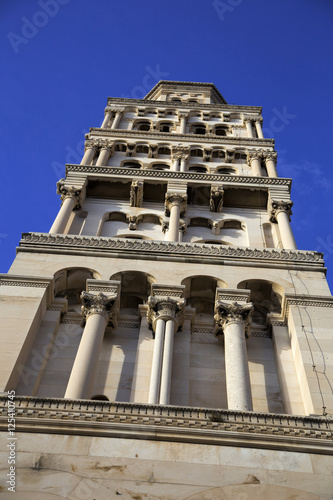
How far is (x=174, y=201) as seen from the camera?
26.8 meters

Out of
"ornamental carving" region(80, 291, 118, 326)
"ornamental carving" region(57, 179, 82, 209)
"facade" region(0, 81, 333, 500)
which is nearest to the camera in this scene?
"facade" region(0, 81, 333, 500)

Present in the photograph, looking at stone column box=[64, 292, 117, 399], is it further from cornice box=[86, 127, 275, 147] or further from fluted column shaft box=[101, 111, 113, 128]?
fluted column shaft box=[101, 111, 113, 128]

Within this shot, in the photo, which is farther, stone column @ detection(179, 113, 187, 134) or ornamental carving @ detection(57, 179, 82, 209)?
stone column @ detection(179, 113, 187, 134)

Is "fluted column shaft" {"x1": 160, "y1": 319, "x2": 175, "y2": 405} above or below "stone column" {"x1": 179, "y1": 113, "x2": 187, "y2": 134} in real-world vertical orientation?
below

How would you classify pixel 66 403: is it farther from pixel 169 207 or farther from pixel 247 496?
pixel 169 207

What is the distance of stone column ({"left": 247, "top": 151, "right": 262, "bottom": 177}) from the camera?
31450mm

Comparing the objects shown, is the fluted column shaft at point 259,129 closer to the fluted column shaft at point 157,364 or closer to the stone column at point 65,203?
→ the stone column at point 65,203

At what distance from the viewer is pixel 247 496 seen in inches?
478

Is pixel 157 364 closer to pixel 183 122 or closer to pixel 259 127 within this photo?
pixel 183 122

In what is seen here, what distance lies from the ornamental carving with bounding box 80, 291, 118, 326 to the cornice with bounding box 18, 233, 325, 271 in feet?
8.33

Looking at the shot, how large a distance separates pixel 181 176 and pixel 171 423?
16804 millimetres

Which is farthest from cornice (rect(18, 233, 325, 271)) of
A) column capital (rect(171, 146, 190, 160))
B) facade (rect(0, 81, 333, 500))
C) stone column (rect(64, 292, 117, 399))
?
column capital (rect(171, 146, 190, 160))

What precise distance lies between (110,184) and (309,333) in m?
14.0

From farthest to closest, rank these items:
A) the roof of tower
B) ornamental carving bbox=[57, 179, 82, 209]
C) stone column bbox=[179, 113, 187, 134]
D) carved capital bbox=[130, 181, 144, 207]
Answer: the roof of tower, stone column bbox=[179, 113, 187, 134], carved capital bbox=[130, 181, 144, 207], ornamental carving bbox=[57, 179, 82, 209]
